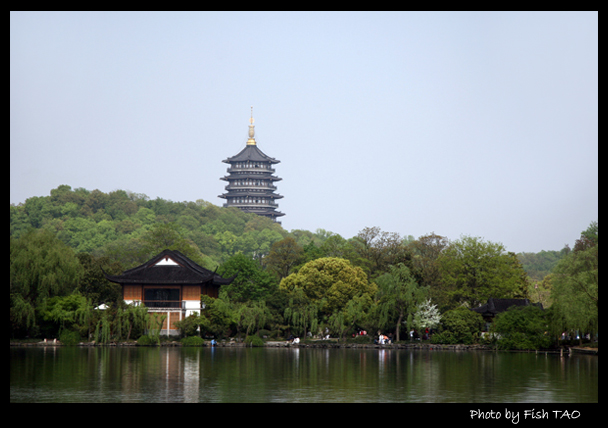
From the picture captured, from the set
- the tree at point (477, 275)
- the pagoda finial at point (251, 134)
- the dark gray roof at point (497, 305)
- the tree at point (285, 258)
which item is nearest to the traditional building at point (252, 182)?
the pagoda finial at point (251, 134)

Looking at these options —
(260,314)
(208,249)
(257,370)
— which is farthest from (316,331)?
(208,249)

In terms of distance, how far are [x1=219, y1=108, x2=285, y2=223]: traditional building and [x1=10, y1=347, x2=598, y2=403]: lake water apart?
234 ft

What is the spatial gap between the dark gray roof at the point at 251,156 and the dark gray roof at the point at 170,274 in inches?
2398

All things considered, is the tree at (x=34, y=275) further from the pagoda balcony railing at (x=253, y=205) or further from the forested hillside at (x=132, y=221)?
the pagoda balcony railing at (x=253, y=205)

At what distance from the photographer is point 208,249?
3359 inches

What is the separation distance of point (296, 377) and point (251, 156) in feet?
268

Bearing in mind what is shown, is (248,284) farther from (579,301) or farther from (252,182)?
(252,182)

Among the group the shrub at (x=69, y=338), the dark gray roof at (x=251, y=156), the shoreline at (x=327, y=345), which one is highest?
the dark gray roof at (x=251, y=156)

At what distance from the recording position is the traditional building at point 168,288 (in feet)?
130

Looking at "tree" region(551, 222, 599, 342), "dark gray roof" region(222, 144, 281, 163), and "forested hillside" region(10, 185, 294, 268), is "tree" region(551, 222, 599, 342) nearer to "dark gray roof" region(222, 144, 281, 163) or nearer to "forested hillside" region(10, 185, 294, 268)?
"forested hillside" region(10, 185, 294, 268)
